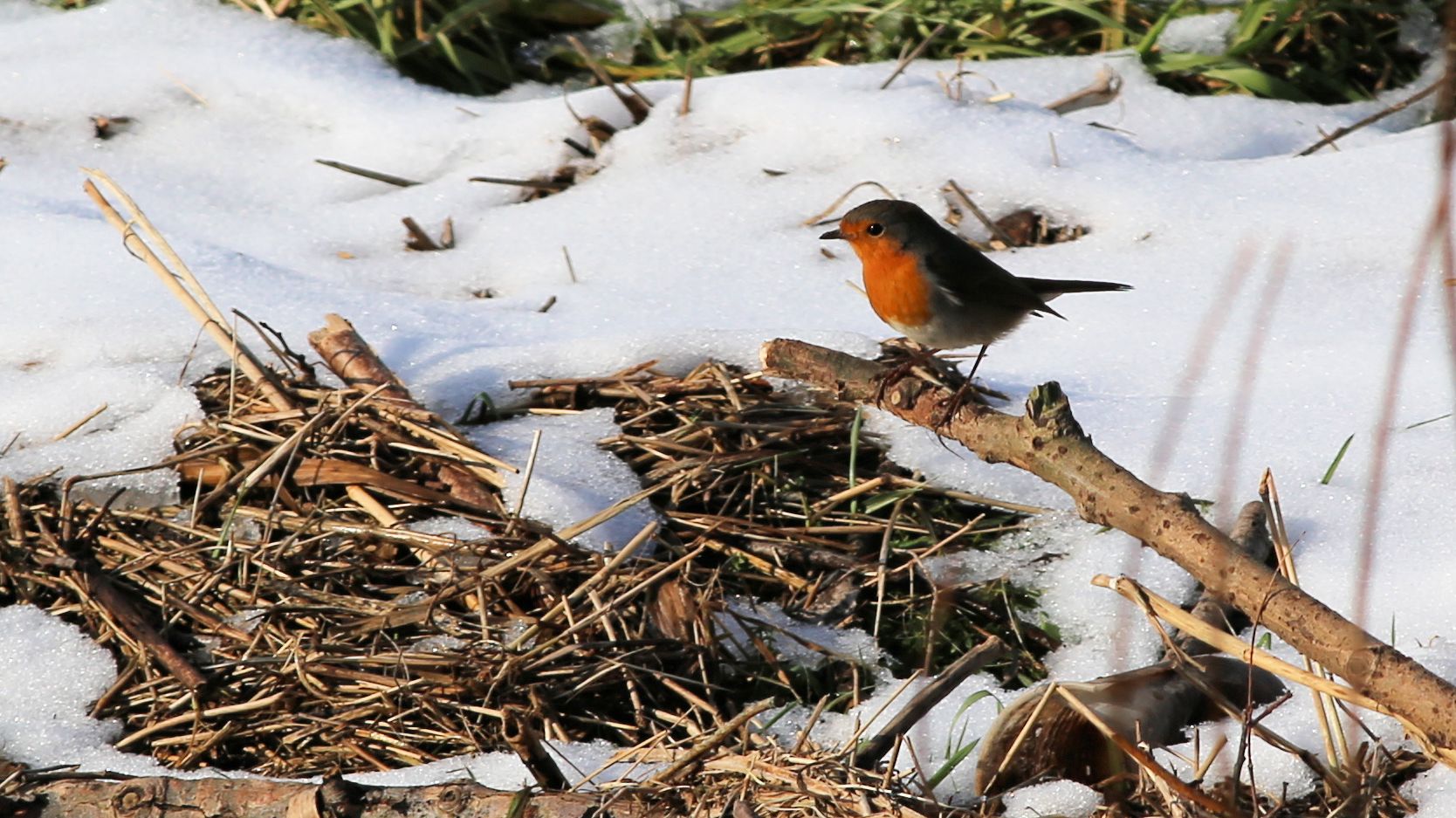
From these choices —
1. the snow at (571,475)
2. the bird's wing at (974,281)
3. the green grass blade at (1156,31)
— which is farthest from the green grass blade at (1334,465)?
the green grass blade at (1156,31)

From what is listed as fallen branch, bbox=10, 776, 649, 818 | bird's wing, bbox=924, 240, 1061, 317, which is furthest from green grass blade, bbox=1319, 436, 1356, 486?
fallen branch, bbox=10, 776, 649, 818

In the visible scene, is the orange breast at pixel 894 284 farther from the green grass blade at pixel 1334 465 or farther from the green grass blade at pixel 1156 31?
the green grass blade at pixel 1156 31

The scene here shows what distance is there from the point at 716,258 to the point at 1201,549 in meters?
2.93

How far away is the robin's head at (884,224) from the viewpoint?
4078mm

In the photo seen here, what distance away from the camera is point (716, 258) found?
4.92m

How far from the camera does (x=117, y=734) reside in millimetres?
3045

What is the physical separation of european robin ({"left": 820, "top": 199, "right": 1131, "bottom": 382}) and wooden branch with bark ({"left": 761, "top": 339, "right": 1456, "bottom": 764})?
2.94ft

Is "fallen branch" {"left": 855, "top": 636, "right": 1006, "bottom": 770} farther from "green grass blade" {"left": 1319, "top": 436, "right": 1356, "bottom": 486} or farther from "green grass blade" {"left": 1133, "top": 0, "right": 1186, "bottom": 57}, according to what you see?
"green grass blade" {"left": 1133, "top": 0, "right": 1186, "bottom": 57}

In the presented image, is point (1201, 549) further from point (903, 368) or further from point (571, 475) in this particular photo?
point (571, 475)

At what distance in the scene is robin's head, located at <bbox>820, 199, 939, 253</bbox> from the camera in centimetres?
408

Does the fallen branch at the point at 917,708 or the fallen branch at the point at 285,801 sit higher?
the fallen branch at the point at 917,708

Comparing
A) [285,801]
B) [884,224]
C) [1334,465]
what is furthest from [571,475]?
[1334,465]

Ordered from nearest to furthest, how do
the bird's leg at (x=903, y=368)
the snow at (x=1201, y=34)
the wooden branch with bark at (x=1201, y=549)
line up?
the wooden branch with bark at (x=1201, y=549), the bird's leg at (x=903, y=368), the snow at (x=1201, y=34)

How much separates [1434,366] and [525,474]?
256 centimetres
